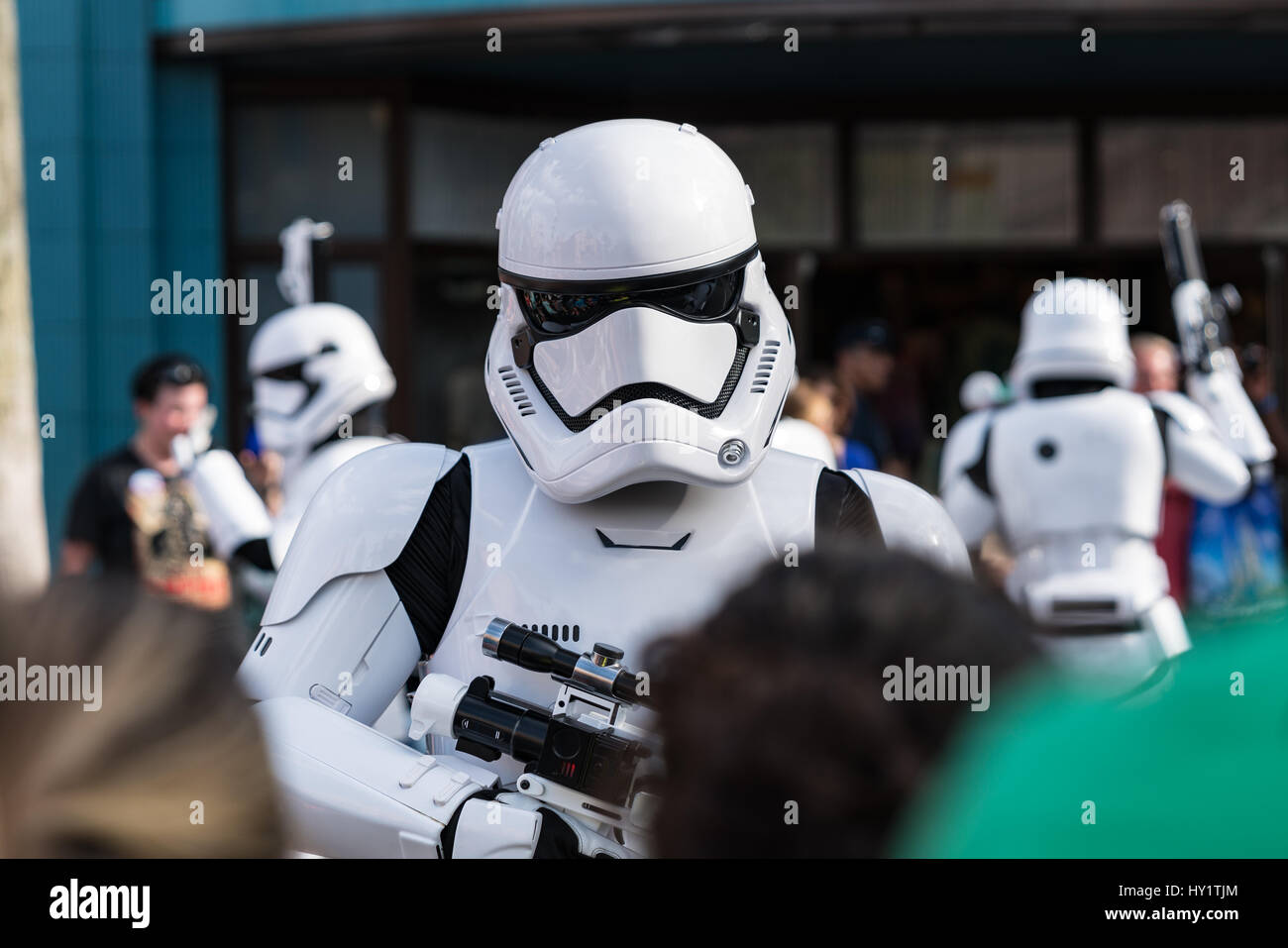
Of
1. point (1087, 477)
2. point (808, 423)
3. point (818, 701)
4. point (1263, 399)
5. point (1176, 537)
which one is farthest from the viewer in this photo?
point (1263, 399)

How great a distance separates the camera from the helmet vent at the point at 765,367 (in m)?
2.32

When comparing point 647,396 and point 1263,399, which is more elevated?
point 1263,399

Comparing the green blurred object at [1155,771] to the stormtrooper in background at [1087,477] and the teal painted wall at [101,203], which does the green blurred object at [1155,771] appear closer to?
the stormtrooper in background at [1087,477]

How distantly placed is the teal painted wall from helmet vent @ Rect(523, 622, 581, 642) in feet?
23.8

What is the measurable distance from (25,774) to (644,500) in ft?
5.07

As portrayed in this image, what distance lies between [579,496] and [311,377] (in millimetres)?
2634

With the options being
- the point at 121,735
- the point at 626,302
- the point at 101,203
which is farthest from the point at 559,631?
the point at 101,203

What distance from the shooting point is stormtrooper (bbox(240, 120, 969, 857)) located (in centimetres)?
221

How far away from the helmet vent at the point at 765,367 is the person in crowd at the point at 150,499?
3.09 meters

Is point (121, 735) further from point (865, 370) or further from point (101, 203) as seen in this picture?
point (101, 203)

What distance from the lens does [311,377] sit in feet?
15.4

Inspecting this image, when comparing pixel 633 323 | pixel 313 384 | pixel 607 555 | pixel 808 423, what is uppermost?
pixel 313 384

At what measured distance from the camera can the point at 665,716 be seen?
2.79ft

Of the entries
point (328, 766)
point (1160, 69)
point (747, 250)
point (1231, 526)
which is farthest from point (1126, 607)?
point (1160, 69)
